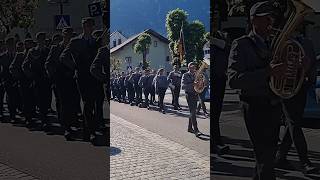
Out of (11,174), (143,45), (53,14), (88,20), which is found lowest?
(11,174)

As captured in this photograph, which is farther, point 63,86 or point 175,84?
point 63,86

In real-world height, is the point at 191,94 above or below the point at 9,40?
below

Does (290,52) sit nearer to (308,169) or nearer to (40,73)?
(308,169)

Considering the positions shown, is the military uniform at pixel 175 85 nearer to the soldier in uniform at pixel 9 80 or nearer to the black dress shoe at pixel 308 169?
the black dress shoe at pixel 308 169

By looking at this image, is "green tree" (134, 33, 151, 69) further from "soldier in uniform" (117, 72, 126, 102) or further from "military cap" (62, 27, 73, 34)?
"military cap" (62, 27, 73, 34)

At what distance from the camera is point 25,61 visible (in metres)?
5.41

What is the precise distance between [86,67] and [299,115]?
86.2 inches

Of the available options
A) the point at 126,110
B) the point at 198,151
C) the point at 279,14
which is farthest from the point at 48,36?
the point at 279,14

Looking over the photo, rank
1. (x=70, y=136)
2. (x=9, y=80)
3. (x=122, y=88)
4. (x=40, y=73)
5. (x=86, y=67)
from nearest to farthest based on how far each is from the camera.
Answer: (x=122, y=88) < (x=86, y=67) < (x=70, y=136) < (x=40, y=73) < (x=9, y=80)

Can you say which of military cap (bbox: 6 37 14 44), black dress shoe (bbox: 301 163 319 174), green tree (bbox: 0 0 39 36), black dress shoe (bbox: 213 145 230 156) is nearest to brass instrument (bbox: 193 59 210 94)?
black dress shoe (bbox: 213 145 230 156)

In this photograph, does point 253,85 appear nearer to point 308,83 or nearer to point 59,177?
point 308,83

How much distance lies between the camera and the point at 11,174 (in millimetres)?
5520

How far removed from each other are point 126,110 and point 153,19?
90cm

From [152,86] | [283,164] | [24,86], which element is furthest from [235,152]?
[24,86]
